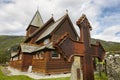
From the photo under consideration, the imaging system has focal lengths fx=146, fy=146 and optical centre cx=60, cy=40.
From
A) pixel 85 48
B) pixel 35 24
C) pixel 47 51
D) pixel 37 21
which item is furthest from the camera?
pixel 37 21

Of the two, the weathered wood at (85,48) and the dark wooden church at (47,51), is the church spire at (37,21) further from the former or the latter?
the weathered wood at (85,48)

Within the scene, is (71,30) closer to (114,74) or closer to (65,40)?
(114,74)

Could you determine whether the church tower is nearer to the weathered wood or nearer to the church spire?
the church spire

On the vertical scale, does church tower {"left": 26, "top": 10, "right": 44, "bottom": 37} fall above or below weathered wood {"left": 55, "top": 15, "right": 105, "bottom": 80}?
above

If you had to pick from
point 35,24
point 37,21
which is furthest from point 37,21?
point 35,24

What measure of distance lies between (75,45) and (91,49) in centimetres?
100

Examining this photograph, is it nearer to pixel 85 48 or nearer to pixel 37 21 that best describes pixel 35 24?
pixel 37 21

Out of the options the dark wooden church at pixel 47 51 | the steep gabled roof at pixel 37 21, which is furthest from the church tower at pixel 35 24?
the dark wooden church at pixel 47 51

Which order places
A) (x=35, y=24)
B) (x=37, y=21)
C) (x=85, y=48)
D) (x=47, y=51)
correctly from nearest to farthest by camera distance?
(x=85, y=48)
(x=47, y=51)
(x=35, y=24)
(x=37, y=21)

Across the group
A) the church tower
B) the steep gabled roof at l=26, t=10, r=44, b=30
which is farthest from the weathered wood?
the steep gabled roof at l=26, t=10, r=44, b=30

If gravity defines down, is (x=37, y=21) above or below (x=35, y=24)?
above

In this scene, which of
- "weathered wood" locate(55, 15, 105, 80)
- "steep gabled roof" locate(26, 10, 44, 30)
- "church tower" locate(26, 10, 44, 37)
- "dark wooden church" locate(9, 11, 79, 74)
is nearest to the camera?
"weathered wood" locate(55, 15, 105, 80)

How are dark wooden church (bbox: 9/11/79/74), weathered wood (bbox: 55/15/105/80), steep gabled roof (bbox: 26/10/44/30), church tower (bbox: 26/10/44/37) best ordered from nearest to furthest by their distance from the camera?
weathered wood (bbox: 55/15/105/80), dark wooden church (bbox: 9/11/79/74), church tower (bbox: 26/10/44/37), steep gabled roof (bbox: 26/10/44/30)

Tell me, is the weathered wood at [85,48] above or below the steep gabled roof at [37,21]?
below
